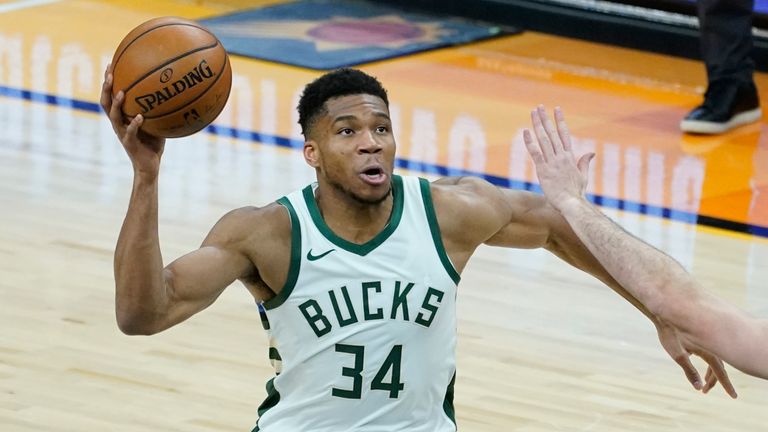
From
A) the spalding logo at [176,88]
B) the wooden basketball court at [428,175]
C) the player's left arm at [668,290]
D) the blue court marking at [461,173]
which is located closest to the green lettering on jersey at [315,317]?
the spalding logo at [176,88]

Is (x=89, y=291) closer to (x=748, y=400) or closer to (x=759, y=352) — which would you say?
(x=748, y=400)

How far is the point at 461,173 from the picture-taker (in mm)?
9570

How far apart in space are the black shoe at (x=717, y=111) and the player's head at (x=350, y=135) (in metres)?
6.19

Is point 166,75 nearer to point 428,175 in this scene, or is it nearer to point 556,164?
point 556,164

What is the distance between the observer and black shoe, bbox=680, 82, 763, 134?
10570 millimetres

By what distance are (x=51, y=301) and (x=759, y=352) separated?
13.8 feet

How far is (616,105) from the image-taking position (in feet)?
36.8

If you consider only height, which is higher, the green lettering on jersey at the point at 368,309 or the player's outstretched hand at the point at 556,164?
the player's outstretched hand at the point at 556,164

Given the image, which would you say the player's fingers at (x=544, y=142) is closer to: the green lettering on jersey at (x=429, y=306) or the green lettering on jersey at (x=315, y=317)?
the green lettering on jersey at (x=429, y=306)

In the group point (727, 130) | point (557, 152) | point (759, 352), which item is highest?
point (557, 152)

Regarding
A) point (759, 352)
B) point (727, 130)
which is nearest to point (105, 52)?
point (727, 130)

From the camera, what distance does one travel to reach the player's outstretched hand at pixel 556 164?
4.10 meters

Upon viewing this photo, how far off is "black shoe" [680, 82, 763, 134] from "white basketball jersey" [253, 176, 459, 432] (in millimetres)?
6219

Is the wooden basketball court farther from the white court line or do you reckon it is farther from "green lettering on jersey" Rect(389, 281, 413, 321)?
"green lettering on jersey" Rect(389, 281, 413, 321)
